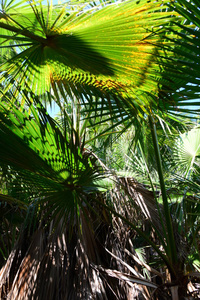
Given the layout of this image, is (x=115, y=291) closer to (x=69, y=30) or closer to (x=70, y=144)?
(x=70, y=144)

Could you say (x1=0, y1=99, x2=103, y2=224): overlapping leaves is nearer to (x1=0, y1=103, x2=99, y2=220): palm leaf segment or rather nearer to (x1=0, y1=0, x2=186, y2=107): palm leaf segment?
(x1=0, y1=103, x2=99, y2=220): palm leaf segment

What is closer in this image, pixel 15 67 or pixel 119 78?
pixel 119 78

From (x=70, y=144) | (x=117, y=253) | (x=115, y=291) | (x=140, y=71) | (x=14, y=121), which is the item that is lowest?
(x=115, y=291)

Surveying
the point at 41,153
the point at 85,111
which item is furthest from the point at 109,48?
the point at 41,153

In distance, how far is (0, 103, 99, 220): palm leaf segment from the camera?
164 centimetres

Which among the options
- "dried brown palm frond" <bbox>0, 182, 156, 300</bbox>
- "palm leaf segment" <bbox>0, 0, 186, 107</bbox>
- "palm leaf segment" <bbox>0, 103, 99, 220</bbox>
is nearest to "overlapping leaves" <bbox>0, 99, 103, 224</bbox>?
"palm leaf segment" <bbox>0, 103, 99, 220</bbox>

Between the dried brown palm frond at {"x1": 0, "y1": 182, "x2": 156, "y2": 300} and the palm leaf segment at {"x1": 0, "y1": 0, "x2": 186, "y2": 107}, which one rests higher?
the palm leaf segment at {"x1": 0, "y1": 0, "x2": 186, "y2": 107}

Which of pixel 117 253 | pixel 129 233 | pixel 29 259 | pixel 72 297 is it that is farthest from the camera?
pixel 129 233

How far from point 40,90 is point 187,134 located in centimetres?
153

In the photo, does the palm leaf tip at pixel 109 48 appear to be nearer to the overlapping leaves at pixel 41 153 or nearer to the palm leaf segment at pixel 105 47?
the palm leaf segment at pixel 105 47

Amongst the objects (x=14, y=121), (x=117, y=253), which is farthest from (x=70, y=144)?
(x=117, y=253)

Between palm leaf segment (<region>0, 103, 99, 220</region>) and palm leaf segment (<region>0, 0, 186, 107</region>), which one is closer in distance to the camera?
palm leaf segment (<region>0, 0, 186, 107</region>)

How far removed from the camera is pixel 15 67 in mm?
1886

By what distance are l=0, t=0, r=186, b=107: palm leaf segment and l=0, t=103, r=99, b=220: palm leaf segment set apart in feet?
0.98
